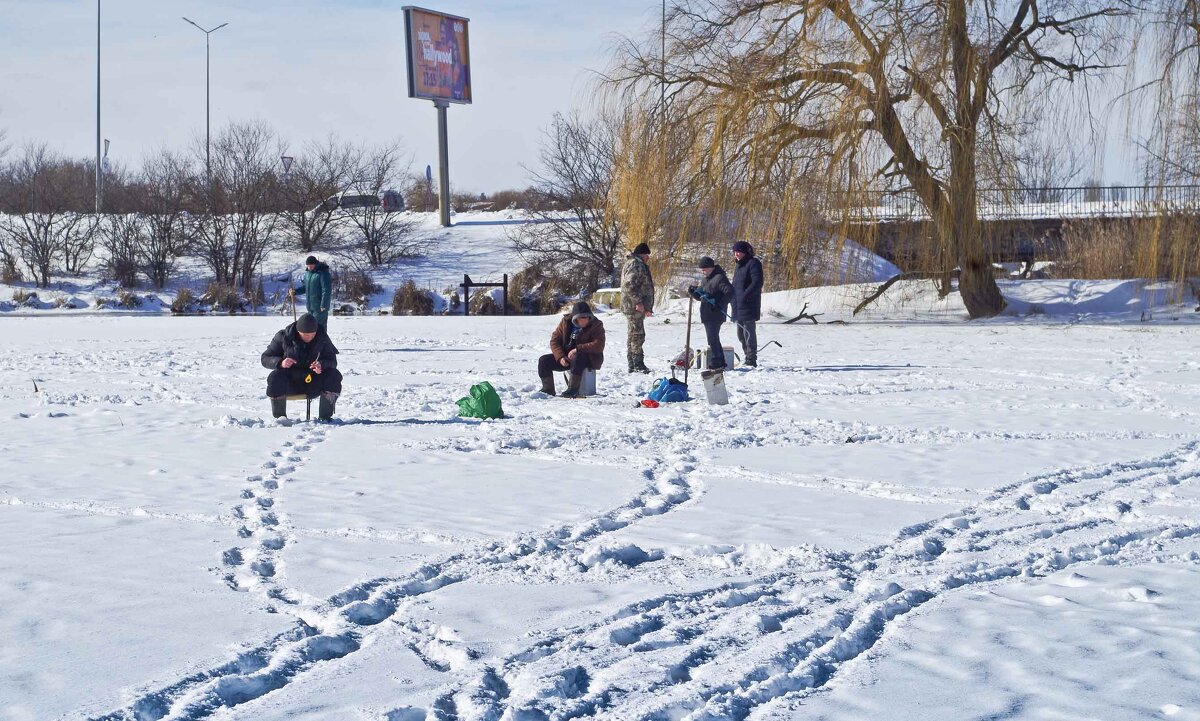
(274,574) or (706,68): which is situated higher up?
(706,68)

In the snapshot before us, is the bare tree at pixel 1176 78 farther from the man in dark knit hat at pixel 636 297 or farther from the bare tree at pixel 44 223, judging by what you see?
the bare tree at pixel 44 223

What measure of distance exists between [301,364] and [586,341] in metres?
3.13

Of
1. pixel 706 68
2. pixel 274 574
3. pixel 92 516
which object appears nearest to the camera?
pixel 274 574

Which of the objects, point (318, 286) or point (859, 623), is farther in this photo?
point (318, 286)

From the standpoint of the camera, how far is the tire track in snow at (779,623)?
405cm

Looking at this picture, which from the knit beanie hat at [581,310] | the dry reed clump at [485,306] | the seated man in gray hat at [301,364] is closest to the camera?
the seated man in gray hat at [301,364]

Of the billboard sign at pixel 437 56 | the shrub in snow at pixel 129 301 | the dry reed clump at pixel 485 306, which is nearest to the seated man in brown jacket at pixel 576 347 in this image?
the dry reed clump at pixel 485 306

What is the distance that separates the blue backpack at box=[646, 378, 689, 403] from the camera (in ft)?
39.5

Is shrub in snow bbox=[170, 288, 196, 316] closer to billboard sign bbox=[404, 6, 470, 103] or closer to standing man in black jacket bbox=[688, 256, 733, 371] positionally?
billboard sign bbox=[404, 6, 470, 103]

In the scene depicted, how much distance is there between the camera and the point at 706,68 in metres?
22.5

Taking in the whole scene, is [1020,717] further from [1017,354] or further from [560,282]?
[560,282]

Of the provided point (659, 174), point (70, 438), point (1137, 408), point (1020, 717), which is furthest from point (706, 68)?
point (1020, 717)

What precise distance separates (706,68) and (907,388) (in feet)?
36.3

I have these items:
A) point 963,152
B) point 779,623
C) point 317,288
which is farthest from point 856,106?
point 779,623
